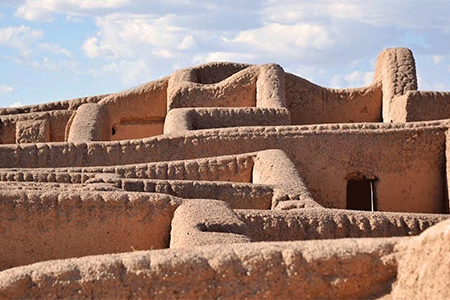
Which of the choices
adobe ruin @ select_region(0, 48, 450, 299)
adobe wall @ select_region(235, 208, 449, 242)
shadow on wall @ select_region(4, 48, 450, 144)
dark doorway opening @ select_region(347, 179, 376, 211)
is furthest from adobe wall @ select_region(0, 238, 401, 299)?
dark doorway opening @ select_region(347, 179, 376, 211)

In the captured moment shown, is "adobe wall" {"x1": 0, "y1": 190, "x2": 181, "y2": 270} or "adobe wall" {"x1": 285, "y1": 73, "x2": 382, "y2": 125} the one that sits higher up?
"adobe wall" {"x1": 285, "y1": 73, "x2": 382, "y2": 125}

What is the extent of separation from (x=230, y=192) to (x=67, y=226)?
186cm

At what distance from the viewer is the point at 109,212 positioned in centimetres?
617

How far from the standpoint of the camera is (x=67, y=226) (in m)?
6.14

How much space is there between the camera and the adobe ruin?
3.60 m

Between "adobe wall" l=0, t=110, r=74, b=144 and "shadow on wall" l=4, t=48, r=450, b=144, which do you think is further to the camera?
"adobe wall" l=0, t=110, r=74, b=144

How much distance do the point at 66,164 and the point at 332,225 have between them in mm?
4616

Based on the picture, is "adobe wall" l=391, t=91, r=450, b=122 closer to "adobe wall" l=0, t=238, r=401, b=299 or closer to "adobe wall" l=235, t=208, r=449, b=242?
"adobe wall" l=235, t=208, r=449, b=242

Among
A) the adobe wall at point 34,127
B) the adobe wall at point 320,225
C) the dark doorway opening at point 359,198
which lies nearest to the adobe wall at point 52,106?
the adobe wall at point 34,127

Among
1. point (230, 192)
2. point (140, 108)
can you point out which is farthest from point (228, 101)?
point (230, 192)

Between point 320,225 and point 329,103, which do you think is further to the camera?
point 329,103

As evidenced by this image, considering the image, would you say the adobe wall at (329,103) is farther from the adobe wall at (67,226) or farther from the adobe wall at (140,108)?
the adobe wall at (67,226)

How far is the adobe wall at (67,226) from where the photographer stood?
6.14 meters

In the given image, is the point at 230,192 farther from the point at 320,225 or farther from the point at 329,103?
the point at 329,103
